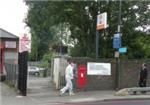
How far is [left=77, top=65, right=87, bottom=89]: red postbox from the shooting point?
27.0 m

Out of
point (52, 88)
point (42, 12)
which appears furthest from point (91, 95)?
point (42, 12)

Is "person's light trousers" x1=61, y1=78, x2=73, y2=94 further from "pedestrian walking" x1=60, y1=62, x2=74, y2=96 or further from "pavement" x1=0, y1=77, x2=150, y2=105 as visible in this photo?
"pavement" x1=0, y1=77, x2=150, y2=105

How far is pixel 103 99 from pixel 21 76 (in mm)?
4954

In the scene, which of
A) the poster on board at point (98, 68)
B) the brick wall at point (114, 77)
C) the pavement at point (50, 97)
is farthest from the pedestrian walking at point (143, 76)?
the poster on board at point (98, 68)

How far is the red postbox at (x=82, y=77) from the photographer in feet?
88.5

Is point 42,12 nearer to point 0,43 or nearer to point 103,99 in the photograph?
point 0,43

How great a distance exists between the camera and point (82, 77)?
2708 cm

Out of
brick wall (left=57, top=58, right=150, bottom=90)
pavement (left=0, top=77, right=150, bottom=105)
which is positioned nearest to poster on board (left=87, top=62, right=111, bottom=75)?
brick wall (left=57, top=58, right=150, bottom=90)

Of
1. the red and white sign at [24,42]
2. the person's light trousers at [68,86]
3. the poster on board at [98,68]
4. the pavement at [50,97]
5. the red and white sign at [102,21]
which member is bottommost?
the pavement at [50,97]

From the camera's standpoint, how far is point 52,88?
28156 mm

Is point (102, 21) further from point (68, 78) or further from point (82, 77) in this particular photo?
point (68, 78)

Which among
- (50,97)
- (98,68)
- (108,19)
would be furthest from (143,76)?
(108,19)

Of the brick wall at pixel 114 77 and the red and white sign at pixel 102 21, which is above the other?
the red and white sign at pixel 102 21

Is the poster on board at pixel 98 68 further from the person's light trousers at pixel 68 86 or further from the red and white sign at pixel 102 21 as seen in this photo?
the person's light trousers at pixel 68 86
